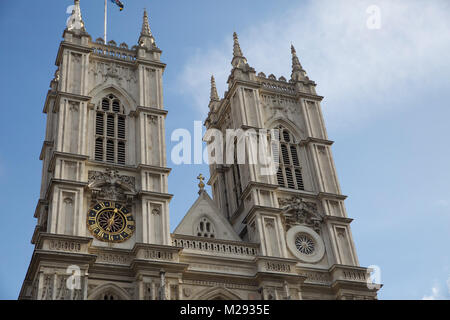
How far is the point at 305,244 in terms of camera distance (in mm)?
39438

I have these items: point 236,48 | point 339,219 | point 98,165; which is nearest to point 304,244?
point 339,219

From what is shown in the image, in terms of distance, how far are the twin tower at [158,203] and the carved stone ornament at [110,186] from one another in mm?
64

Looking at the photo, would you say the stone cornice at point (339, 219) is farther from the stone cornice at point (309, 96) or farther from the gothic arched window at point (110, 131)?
the gothic arched window at point (110, 131)

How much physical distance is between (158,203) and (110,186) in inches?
116

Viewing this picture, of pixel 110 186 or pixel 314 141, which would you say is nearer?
pixel 110 186

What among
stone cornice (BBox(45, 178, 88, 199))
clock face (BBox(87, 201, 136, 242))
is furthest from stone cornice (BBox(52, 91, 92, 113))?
clock face (BBox(87, 201, 136, 242))

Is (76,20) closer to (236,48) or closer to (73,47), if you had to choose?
(73,47)

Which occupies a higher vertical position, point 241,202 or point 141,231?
point 241,202

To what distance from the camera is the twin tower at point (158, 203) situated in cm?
3362

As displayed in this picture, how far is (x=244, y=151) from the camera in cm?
4250

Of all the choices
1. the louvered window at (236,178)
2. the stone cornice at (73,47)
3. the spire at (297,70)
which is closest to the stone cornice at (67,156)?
the stone cornice at (73,47)
